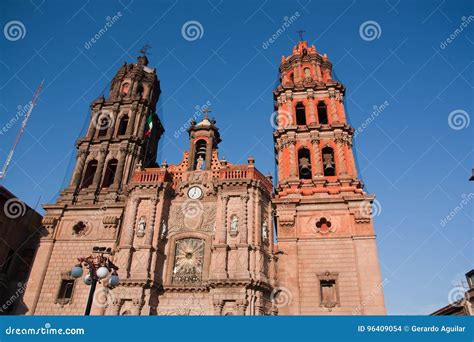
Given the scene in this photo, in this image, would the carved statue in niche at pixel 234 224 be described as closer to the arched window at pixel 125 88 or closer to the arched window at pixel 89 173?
the arched window at pixel 89 173

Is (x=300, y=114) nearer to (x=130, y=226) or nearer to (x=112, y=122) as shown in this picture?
(x=112, y=122)

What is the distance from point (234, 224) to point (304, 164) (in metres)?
8.62

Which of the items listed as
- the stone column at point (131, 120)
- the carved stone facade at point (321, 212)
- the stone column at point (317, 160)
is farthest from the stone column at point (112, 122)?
the stone column at point (317, 160)

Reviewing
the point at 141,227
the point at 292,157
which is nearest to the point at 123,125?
the point at 141,227

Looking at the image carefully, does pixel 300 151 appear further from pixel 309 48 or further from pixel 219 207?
pixel 309 48

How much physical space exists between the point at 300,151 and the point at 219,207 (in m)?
9.22

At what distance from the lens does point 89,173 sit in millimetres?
32094

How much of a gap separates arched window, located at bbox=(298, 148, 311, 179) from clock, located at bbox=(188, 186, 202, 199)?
8210mm

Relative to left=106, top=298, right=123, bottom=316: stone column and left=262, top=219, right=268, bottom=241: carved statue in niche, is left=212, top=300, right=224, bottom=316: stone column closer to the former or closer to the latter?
left=262, top=219, right=268, bottom=241: carved statue in niche

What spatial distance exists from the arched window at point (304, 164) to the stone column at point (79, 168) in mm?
18167

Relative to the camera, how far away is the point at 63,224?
28.0 m

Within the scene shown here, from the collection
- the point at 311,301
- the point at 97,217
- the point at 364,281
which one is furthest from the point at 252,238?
the point at 97,217

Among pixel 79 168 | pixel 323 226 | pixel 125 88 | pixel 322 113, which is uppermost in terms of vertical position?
pixel 125 88

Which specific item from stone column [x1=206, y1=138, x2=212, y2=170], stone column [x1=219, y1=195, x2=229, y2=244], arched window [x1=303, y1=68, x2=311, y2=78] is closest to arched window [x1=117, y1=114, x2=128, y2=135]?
stone column [x1=206, y1=138, x2=212, y2=170]
